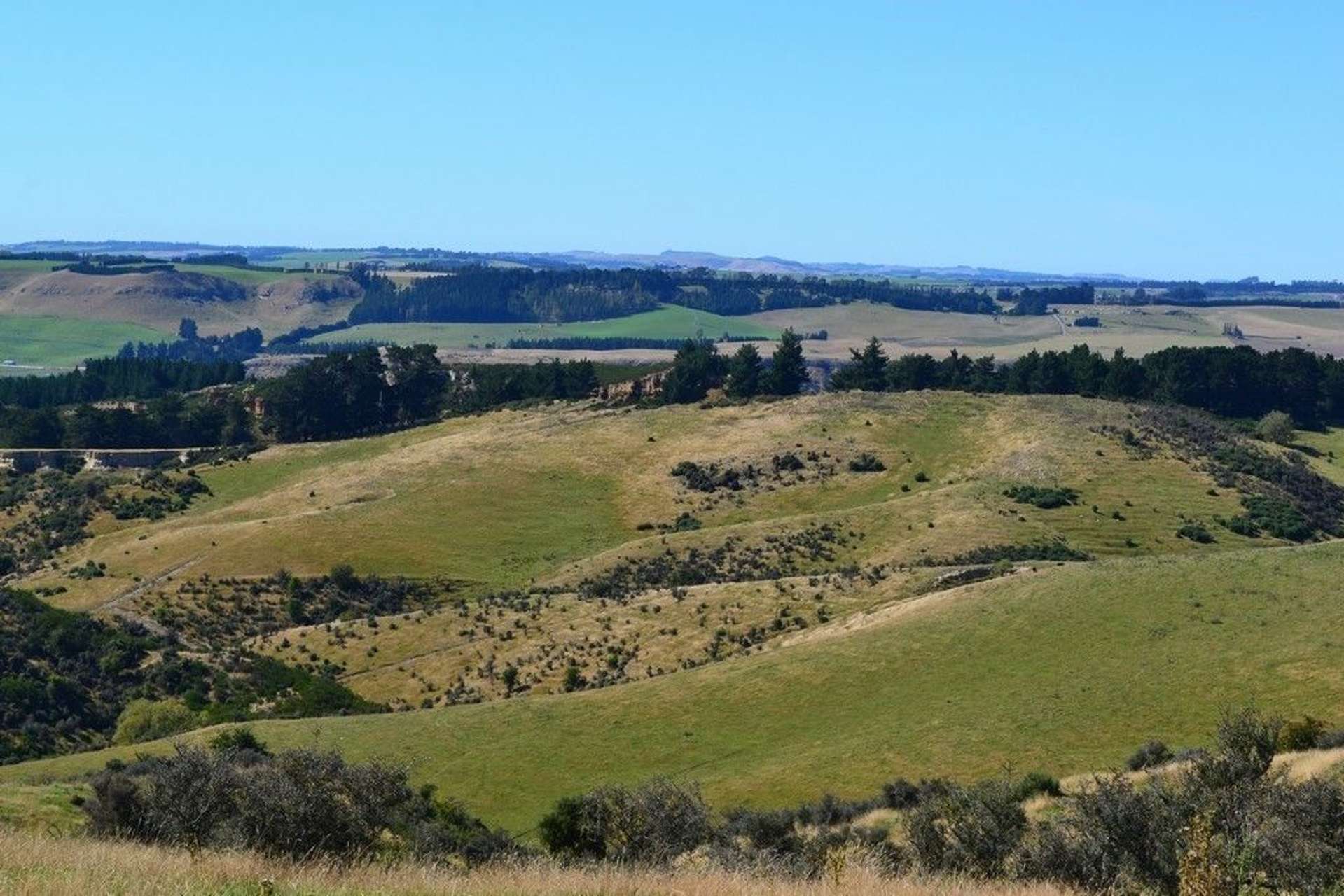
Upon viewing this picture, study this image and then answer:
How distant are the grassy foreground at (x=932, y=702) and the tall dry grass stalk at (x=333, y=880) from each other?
23.5 meters

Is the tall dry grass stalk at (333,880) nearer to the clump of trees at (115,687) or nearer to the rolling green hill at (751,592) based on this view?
the rolling green hill at (751,592)

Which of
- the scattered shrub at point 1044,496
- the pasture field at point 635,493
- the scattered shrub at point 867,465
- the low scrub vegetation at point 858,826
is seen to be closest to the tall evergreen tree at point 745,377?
the pasture field at point 635,493

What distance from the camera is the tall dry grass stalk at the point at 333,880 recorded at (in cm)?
1514

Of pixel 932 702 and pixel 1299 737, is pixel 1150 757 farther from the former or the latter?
pixel 932 702

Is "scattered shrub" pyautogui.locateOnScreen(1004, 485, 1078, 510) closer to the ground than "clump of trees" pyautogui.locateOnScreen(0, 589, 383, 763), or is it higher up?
higher up

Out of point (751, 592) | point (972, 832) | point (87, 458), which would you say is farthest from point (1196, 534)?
point (87, 458)

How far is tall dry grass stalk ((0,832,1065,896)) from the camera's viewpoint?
15.1m

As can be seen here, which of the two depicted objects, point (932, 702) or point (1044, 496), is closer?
point (932, 702)

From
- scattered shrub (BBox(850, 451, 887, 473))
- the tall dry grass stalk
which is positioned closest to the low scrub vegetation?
the tall dry grass stalk

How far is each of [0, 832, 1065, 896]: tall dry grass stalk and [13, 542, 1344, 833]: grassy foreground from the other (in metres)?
23.5

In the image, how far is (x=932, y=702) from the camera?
51312 mm

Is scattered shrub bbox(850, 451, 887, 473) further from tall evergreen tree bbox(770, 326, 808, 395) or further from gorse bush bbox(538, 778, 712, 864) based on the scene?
gorse bush bbox(538, 778, 712, 864)

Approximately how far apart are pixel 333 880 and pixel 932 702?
3644cm

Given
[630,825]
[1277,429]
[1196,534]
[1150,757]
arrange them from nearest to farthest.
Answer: [630,825], [1150,757], [1196,534], [1277,429]
